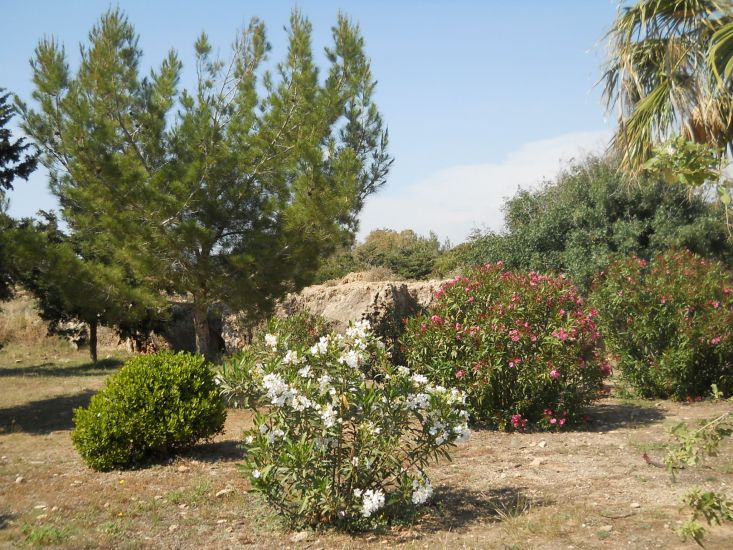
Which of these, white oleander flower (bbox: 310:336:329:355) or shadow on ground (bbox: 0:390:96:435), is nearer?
white oleander flower (bbox: 310:336:329:355)

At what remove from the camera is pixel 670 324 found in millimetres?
Result: 8531

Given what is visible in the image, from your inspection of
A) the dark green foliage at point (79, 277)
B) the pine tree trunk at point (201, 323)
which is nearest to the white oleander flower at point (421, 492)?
the dark green foliage at point (79, 277)

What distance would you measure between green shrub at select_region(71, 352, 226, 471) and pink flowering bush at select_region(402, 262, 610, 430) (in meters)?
2.31

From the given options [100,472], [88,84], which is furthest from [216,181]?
[100,472]

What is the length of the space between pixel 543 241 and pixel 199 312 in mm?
7740

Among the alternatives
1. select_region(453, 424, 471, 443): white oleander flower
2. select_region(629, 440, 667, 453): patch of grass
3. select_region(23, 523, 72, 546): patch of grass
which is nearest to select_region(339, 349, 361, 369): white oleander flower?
select_region(453, 424, 471, 443): white oleander flower

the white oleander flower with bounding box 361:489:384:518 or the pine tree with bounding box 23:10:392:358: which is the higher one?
the pine tree with bounding box 23:10:392:358

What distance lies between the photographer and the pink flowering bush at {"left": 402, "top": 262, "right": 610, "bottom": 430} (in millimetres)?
7164

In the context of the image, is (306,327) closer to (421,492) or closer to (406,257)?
(421,492)

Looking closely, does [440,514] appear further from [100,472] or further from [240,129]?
[240,129]

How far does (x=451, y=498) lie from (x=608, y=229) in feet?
34.5

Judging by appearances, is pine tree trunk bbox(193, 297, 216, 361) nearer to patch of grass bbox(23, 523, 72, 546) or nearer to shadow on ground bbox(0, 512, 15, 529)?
shadow on ground bbox(0, 512, 15, 529)

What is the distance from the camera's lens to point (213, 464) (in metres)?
6.53

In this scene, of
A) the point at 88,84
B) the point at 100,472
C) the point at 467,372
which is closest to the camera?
the point at 100,472
